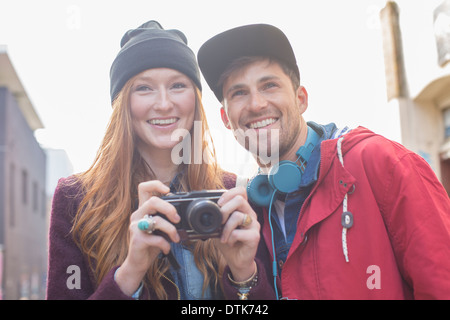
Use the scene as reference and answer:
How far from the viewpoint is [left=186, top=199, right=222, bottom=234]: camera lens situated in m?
2.07

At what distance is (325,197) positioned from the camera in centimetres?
231

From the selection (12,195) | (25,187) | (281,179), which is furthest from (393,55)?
(25,187)

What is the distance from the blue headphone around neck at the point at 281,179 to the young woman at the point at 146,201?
0.30m

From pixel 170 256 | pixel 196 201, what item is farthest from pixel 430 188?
pixel 170 256

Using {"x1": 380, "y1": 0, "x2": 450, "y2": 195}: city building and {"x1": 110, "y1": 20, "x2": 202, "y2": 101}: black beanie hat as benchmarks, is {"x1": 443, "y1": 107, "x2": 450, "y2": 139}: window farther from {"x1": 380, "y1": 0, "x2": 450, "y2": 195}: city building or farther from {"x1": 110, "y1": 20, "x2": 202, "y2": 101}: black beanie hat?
{"x1": 110, "y1": 20, "x2": 202, "y2": 101}: black beanie hat

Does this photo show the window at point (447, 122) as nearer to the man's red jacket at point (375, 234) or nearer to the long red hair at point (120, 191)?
the long red hair at point (120, 191)

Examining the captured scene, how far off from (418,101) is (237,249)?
6.93 meters

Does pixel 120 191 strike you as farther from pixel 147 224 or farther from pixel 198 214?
pixel 198 214

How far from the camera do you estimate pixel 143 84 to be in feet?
9.16

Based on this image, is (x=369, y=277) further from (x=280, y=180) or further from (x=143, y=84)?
(x=143, y=84)

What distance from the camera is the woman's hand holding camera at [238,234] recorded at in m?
2.18

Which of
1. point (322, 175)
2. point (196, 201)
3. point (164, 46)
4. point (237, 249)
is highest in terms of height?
point (164, 46)

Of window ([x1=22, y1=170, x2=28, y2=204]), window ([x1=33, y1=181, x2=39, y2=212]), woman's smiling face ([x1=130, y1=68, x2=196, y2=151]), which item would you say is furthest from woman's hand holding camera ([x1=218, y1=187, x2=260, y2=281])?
window ([x1=33, y1=181, x2=39, y2=212])

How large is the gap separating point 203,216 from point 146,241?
0.95ft
